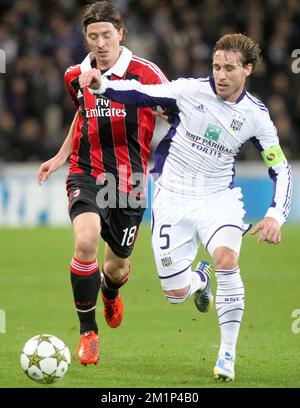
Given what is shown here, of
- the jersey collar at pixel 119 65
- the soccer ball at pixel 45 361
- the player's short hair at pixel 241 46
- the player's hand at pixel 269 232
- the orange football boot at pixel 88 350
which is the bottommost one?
the soccer ball at pixel 45 361

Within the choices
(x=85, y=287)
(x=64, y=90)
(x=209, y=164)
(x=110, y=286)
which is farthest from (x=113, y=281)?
(x=64, y=90)

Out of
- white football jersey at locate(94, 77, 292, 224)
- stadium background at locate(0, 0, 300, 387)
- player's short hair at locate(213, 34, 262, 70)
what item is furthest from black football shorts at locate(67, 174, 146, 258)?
stadium background at locate(0, 0, 300, 387)

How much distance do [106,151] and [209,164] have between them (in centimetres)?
96

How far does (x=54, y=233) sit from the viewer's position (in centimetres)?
1603

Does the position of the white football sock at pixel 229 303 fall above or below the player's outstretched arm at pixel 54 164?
below

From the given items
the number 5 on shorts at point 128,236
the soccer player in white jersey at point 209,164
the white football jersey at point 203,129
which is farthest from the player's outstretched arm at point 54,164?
the white football jersey at point 203,129

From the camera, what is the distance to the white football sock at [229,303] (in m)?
6.40

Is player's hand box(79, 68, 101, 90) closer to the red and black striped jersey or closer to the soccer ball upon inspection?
the red and black striped jersey

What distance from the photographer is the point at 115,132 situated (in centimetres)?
748

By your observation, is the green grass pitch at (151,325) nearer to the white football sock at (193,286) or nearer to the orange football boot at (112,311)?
the orange football boot at (112,311)

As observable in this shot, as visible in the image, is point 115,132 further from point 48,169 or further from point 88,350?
point 88,350

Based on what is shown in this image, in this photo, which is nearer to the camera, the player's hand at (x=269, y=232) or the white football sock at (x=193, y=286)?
the player's hand at (x=269, y=232)
